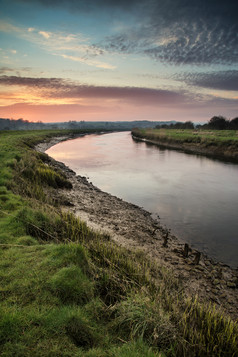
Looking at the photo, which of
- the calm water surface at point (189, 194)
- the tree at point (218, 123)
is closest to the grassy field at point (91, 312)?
the calm water surface at point (189, 194)

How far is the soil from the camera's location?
6.86m

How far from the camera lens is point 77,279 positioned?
4883 millimetres

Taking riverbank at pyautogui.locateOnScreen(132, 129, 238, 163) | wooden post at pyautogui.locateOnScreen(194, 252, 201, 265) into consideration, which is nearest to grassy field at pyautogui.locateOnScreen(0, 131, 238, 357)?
wooden post at pyautogui.locateOnScreen(194, 252, 201, 265)

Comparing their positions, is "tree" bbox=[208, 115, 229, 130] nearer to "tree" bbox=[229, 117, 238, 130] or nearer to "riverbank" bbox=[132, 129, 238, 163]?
"tree" bbox=[229, 117, 238, 130]

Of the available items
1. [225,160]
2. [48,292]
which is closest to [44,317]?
[48,292]

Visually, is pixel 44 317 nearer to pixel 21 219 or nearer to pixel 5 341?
pixel 5 341

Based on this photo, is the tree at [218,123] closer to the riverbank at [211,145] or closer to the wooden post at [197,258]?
the riverbank at [211,145]

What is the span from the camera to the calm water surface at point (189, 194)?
36.9ft

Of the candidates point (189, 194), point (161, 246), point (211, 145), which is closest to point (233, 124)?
point (211, 145)

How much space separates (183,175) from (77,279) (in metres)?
23.4

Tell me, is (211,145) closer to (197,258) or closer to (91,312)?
(197,258)

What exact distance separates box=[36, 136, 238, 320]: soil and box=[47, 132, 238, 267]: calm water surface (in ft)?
3.85

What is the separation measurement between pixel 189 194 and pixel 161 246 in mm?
10659

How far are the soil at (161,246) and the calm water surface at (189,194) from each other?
117cm
